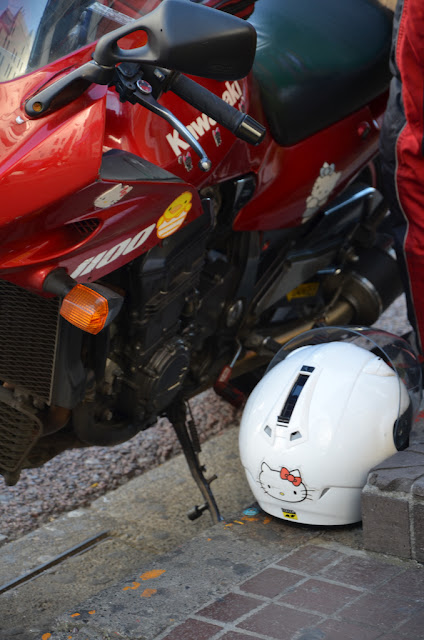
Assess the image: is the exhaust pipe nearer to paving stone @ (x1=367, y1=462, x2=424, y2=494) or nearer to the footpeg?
the footpeg

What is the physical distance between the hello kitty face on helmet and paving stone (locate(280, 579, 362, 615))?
307mm

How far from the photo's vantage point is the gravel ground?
3.24 metres

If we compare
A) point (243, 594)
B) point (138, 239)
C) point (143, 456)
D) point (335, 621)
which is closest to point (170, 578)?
point (243, 594)

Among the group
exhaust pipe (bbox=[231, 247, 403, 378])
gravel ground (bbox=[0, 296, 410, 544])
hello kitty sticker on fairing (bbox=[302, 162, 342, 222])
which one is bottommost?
gravel ground (bbox=[0, 296, 410, 544])

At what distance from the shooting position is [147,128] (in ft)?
7.23

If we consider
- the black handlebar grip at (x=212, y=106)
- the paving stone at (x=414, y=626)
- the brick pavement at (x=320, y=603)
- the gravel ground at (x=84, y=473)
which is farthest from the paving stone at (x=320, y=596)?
the gravel ground at (x=84, y=473)

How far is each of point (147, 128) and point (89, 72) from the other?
302 mm

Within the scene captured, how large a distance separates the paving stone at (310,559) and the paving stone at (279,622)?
207 millimetres

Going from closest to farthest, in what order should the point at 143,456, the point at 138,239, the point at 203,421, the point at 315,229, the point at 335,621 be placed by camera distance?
the point at 335,621 < the point at 138,239 < the point at 315,229 < the point at 143,456 < the point at 203,421

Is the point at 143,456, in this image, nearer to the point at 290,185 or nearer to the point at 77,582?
the point at 77,582

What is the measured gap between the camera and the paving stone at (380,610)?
208 cm

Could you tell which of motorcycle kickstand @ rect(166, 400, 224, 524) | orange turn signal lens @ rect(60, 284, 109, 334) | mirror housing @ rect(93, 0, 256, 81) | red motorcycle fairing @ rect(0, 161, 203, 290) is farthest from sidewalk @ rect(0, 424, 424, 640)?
mirror housing @ rect(93, 0, 256, 81)

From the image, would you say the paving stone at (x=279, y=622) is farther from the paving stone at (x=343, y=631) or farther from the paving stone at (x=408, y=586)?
the paving stone at (x=408, y=586)

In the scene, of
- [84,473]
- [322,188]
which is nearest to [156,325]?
[322,188]
